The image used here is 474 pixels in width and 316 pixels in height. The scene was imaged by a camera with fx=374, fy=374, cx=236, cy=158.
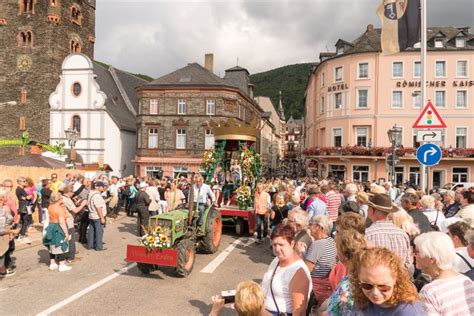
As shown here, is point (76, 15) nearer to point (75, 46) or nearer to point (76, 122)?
point (75, 46)

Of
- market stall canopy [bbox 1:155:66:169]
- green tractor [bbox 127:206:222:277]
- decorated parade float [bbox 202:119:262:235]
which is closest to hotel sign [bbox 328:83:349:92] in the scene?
decorated parade float [bbox 202:119:262:235]

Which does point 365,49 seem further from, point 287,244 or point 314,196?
point 287,244

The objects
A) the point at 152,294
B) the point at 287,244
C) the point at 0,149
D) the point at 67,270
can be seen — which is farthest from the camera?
the point at 0,149

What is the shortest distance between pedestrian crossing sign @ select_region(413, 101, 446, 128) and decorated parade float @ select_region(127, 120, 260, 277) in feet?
17.0

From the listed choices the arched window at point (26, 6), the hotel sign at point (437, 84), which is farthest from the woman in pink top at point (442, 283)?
the arched window at point (26, 6)

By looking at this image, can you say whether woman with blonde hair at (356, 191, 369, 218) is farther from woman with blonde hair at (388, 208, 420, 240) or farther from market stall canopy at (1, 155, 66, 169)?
market stall canopy at (1, 155, 66, 169)

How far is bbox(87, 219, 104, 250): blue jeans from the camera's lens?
9.98 metres

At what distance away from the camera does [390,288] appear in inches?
88.6

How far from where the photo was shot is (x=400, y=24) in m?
9.93

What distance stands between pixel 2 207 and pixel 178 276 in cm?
364

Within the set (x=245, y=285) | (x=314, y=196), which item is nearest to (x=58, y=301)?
(x=245, y=285)

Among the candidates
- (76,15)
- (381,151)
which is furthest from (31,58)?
(381,151)

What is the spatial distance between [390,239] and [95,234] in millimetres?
8106

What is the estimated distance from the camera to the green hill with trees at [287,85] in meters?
134
